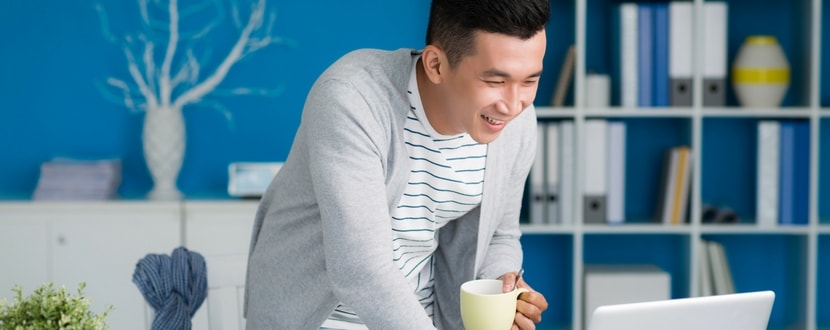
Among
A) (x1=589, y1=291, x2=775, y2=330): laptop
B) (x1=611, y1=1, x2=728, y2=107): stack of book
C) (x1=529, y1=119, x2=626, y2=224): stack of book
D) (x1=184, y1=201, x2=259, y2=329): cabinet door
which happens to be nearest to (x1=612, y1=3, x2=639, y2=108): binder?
(x1=611, y1=1, x2=728, y2=107): stack of book

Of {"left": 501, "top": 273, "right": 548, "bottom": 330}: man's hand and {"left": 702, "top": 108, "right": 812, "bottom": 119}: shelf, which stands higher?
{"left": 702, "top": 108, "right": 812, "bottom": 119}: shelf

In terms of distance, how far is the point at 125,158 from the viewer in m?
3.63

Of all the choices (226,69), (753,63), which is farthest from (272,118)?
(753,63)

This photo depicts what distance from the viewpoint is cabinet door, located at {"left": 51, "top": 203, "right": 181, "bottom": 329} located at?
3275mm

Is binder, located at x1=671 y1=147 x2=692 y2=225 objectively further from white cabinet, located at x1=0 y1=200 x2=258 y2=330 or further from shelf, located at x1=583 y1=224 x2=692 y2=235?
white cabinet, located at x1=0 y1=200 x2=258 y2=330

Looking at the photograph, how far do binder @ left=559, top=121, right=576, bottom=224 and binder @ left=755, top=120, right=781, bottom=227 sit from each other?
602 mm

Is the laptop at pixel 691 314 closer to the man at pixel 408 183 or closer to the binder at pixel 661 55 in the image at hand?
the man at pixel 408 183

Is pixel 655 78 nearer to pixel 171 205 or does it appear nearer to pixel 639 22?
pixel 639 22

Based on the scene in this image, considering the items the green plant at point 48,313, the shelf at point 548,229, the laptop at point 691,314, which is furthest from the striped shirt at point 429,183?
the shelf at point 548,229

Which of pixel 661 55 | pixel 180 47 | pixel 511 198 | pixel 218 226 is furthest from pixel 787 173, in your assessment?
pixel 180 47

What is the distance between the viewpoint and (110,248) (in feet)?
10.8

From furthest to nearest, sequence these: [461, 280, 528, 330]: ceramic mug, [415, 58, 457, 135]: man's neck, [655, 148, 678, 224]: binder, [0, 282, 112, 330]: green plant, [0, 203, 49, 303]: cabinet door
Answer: [655, 148, 678, 224]: binder < [0, 203, 49, 303]: cabinet door < [415, 58, 457, 135]: man's neck < [461, 280, 528, 330]: ceramic mug < [0, 282, 112, 330]: green plant

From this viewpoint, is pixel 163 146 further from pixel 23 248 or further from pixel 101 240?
pixel 23 248

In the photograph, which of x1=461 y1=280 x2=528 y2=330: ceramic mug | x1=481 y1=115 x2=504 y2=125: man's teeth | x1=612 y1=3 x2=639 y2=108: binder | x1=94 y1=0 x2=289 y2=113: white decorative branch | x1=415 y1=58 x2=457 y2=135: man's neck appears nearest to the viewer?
x1=461 y1=280 x2=528 y2=330: ceramic mug
